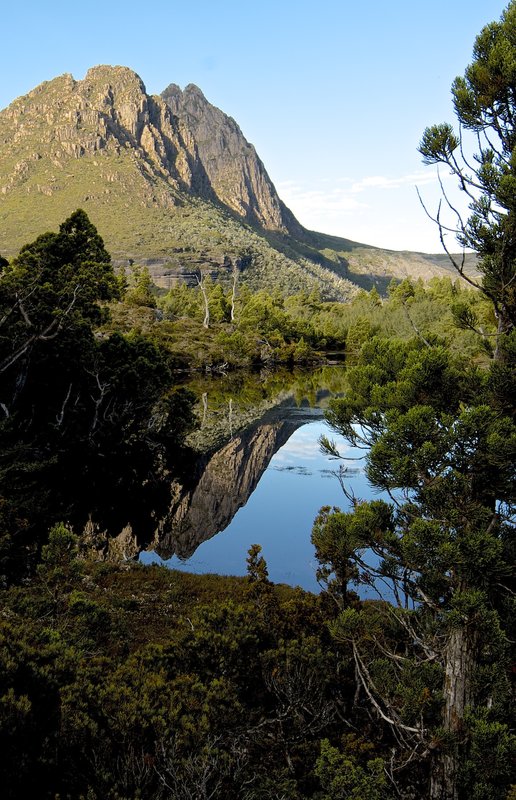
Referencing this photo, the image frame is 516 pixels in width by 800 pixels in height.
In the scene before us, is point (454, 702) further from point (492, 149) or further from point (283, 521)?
point (283, 521)

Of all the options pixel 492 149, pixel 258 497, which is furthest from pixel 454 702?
pixel 258 497

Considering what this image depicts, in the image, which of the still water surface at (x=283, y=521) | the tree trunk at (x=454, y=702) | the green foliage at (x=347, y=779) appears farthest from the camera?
the still water surface at (x=283, y=521)

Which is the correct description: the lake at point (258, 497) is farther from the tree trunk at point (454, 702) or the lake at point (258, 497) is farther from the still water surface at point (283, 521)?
the tree trunk at point (454, 702)

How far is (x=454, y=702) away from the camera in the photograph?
682 cm

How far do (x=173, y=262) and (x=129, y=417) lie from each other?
564 ft

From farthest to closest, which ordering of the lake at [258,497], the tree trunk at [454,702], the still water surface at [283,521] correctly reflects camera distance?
the lake at [258,497]
the still water surface at [283,521]
the tree trunk at [454,702]

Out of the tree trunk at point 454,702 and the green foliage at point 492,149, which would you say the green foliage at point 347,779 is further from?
the green foliage at point 492,149

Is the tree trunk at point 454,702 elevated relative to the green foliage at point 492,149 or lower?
lower

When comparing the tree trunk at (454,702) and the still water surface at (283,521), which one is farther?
the still water surface at (283,521)

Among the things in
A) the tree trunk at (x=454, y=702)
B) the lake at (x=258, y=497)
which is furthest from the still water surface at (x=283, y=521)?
the tree trunk at (x=454, y=702)

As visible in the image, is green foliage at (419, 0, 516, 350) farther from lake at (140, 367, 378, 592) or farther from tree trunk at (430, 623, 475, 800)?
lake at (140, 367, 378, 592)

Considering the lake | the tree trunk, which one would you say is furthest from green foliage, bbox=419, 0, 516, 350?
the lake

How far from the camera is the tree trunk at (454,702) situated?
6.67m

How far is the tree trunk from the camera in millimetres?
6672
